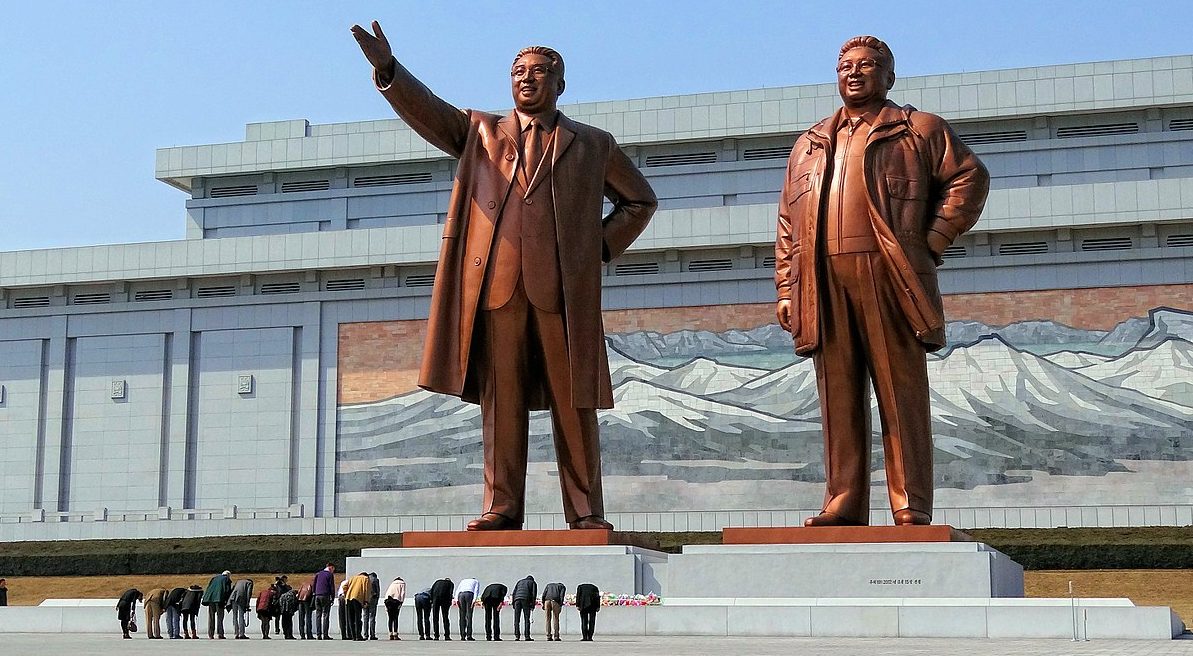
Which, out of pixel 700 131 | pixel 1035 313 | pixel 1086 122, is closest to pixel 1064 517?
pixel 1035 313

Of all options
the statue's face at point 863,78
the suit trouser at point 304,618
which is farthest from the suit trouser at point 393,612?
the statue's face at point 863,78

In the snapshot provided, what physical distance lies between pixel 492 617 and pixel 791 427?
1815 cm

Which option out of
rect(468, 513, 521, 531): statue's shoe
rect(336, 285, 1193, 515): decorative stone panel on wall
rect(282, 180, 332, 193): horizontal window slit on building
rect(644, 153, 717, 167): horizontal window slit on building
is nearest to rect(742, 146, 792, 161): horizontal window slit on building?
rect(644, 153, 717, 167): horizontal window slit on building

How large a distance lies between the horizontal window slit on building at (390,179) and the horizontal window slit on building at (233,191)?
2641 mm

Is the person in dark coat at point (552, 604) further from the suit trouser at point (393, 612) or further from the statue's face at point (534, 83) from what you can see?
the statue's face at point (534, 83)

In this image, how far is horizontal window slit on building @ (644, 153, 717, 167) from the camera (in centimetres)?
3231

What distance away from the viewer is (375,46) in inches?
433

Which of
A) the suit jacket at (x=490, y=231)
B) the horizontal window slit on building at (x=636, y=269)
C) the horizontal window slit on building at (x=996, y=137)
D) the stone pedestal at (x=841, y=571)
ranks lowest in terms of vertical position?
the stone pedestal at (x=841, y=571)

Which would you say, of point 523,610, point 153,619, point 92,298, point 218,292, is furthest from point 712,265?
point 523,610

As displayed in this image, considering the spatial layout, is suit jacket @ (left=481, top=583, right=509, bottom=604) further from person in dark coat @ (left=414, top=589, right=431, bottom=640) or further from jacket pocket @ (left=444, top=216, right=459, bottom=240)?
jacket pocket @ (left=444, top=216, right=459, bottom=240)

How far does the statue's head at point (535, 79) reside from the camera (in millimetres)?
11641

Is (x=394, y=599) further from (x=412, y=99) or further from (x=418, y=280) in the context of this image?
(x=418, y=280)

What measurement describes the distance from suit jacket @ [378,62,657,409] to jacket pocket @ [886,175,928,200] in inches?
88.5

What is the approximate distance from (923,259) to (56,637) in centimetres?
735
